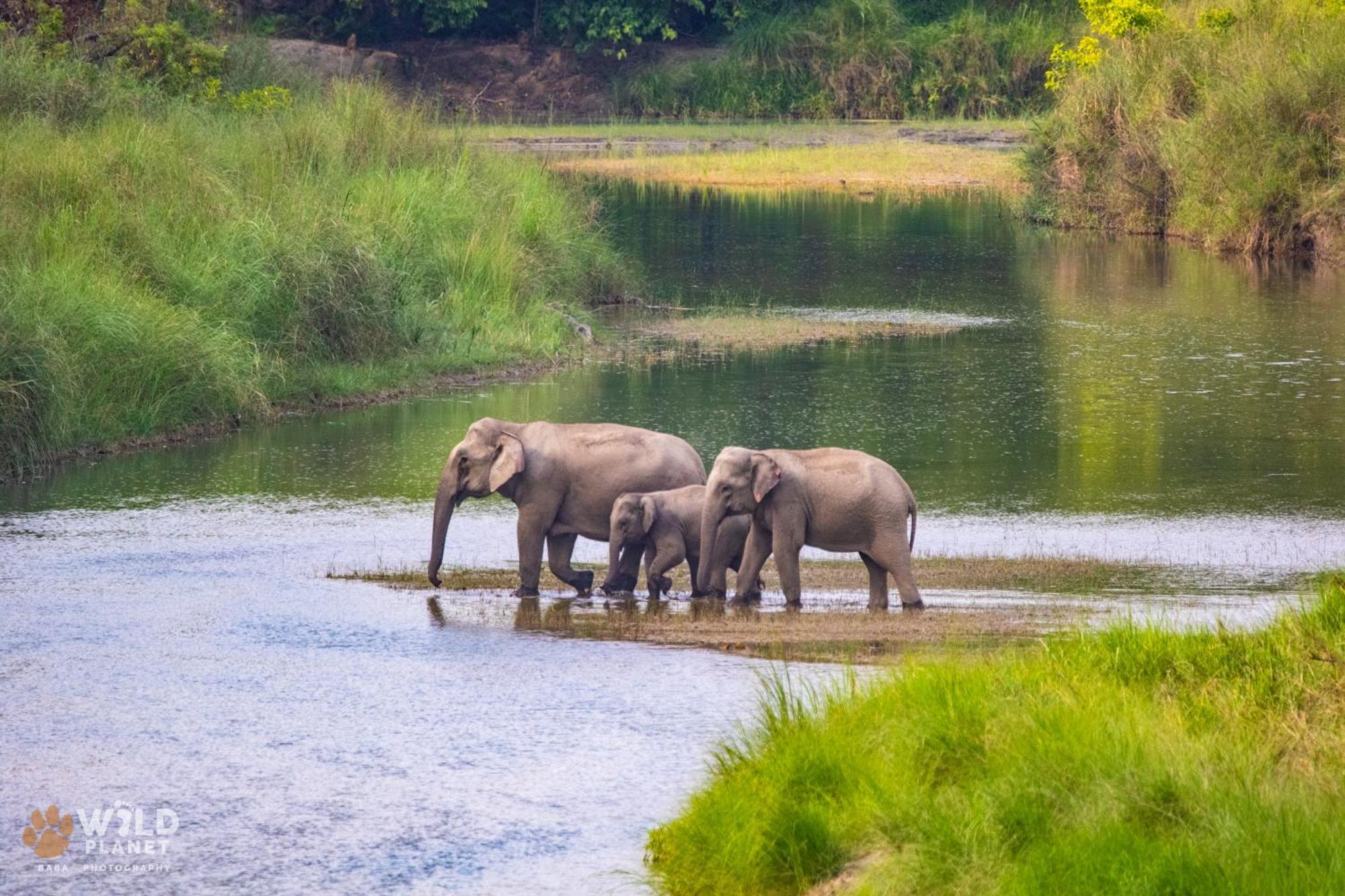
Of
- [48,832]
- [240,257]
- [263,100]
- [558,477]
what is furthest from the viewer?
[263,100]

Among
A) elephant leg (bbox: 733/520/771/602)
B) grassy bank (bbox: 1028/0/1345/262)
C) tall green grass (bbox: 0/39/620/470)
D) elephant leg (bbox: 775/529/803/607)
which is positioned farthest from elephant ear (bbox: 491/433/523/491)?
grassy bank (bbox: 1028/0/1345/262)

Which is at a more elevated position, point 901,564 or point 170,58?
point 170,58

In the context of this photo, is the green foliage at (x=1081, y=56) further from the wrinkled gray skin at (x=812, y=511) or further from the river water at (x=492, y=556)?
the wrinkled gray skin at (x=812, y=511)

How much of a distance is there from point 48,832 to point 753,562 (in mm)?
5616

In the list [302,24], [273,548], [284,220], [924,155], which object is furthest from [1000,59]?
[273,548]

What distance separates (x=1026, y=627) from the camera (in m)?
11.7

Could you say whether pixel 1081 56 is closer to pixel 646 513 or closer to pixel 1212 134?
pixel 1212 134

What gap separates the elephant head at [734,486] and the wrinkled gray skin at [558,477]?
2.93 ft

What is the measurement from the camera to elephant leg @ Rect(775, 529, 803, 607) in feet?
42.0

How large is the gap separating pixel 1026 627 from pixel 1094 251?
91.4 feet

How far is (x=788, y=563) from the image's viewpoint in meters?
12.8

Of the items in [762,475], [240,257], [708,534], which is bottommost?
[708,534]

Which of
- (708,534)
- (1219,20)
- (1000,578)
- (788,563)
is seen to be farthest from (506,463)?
(1219,20)

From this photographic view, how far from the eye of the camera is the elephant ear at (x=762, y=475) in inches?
499
